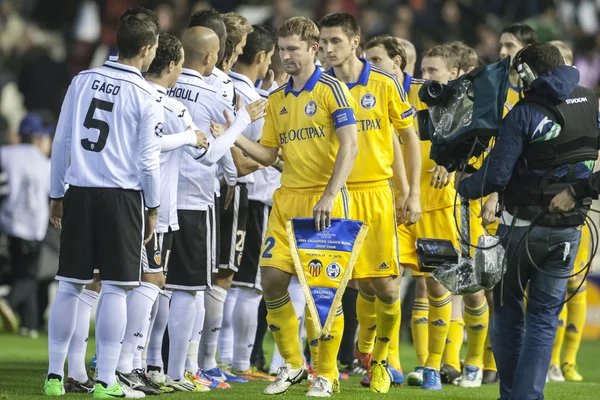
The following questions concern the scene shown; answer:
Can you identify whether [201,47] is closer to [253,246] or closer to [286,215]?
[286,215]

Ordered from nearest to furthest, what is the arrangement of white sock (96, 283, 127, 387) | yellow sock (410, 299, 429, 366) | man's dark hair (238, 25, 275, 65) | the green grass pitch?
white sock (96, 283, 127, 387) < the green grass pitch < man's dark hair (238, 25, 275, 65) < yellow sock (410, 299, 429, 366)

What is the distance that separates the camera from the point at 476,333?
902 cm

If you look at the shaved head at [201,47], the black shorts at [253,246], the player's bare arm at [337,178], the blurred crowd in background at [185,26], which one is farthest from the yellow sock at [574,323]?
the blurred crowd in background at [185,26]

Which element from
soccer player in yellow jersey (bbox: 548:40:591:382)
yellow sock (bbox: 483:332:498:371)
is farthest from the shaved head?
soccer player in yellow jersey (bbox: 548:40:591:382)

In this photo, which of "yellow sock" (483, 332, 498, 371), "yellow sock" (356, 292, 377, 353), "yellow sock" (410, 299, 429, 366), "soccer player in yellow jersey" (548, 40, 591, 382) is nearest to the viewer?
"yellow sock" (356, 292, 377, 353)

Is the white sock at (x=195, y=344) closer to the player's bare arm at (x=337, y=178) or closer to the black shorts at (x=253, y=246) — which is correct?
the black shorts at (x=253, y=246)

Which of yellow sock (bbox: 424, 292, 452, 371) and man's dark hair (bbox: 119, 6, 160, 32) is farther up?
man's dark hair (bbox: 119, 6, 160, 32)

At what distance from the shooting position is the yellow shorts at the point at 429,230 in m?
9.01

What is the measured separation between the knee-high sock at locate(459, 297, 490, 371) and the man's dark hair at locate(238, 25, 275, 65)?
2694 mm

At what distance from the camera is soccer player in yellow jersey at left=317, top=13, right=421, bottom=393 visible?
777 cm

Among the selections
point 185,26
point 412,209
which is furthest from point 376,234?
point 185,26

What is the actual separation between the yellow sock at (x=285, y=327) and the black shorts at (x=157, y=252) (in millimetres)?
766

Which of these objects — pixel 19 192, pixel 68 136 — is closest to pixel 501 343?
pixel 68 136

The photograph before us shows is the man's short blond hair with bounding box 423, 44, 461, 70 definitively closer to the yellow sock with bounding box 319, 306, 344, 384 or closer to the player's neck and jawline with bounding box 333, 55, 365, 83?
the player's neck and jawline with bounding box 333, 55, 365, 83
